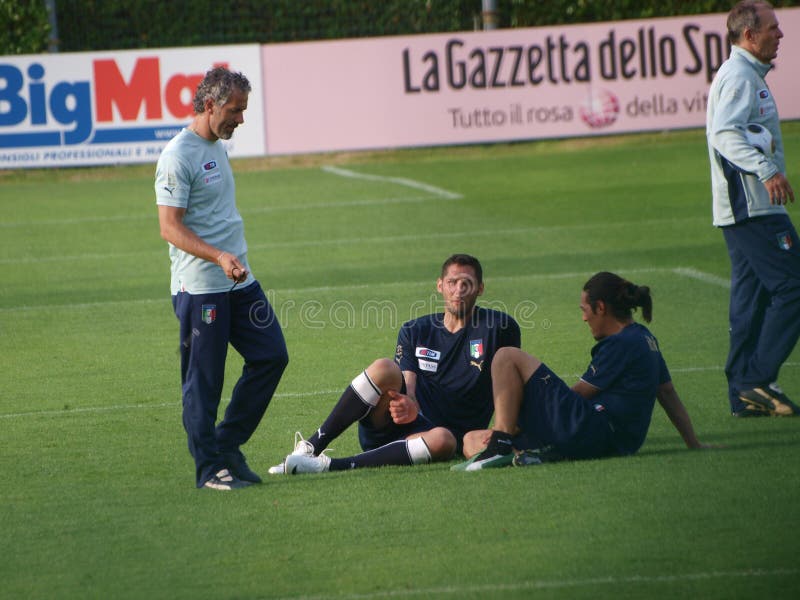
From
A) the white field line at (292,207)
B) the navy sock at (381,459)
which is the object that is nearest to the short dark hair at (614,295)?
the navy sock at (381,459)

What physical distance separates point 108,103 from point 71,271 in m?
7.84

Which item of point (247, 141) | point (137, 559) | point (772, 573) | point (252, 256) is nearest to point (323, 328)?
point (252, 256)

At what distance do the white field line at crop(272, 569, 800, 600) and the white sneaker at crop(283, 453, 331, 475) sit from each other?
194 centimetres

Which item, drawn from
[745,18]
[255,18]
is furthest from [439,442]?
[255,18]

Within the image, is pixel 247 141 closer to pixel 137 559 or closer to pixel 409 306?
pixel 409 306

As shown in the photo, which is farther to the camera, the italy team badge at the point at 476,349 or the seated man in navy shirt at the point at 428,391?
the italy team badge at the point at 476,349

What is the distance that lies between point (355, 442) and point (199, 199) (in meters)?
1.97

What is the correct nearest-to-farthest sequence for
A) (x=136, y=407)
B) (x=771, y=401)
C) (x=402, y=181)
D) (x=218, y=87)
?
1. (x=218, y=87)
2. (x=771, y=401)
3. (x=136, y=407)
4. (x=402, y=181)

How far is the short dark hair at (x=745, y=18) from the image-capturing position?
805 centimetres

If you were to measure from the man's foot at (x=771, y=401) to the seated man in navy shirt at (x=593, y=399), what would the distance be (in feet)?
3.37

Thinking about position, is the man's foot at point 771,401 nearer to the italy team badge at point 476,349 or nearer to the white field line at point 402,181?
the italy team badge at point 476,349

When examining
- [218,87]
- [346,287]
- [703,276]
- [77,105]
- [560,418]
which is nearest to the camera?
[218,87]

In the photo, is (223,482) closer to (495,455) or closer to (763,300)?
(495,455)

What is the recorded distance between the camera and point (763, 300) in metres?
8.33
